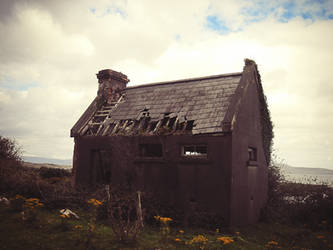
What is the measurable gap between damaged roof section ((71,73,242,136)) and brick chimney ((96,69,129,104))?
19.7 inches

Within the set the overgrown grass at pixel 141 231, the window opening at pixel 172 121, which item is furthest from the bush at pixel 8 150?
the window opening at pixel 172 121

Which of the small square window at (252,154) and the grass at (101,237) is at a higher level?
the small square window at (252,154)

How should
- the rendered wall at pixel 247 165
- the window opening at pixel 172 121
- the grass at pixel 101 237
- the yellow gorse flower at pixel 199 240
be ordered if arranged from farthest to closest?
the window opening at pixel 172 121 < the rendered wall at pixel 247 165 < the yellow gorse flower at pixel 199 240 < the grass at pixel 101 237

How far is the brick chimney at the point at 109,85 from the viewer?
18.1 m

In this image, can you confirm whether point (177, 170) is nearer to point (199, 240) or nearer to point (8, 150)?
point (199, 240)

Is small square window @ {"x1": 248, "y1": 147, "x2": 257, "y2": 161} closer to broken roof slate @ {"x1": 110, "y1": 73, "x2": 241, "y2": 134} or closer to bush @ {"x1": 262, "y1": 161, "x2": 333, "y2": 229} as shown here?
bush @ {"x1": 262, "y1": 161, "x2": 333, "y2": 229}

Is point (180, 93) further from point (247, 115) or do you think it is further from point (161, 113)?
point (247, 115)

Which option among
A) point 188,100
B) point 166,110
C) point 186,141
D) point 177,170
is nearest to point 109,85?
point 166,110

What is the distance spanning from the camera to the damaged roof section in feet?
42.8

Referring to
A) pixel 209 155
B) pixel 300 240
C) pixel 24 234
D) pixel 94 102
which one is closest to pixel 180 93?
pixel 209 155

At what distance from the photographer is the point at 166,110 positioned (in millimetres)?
14672

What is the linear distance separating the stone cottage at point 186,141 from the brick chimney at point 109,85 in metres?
0.07

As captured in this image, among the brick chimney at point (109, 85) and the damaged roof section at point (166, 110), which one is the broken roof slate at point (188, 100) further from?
the brick chimney at point (109, 85)

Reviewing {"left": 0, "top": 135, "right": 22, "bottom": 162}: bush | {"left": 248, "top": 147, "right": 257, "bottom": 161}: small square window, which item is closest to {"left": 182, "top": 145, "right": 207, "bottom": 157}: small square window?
{"left": 248, "top": 147, "right": 257, "bottom": 161}: small square window
